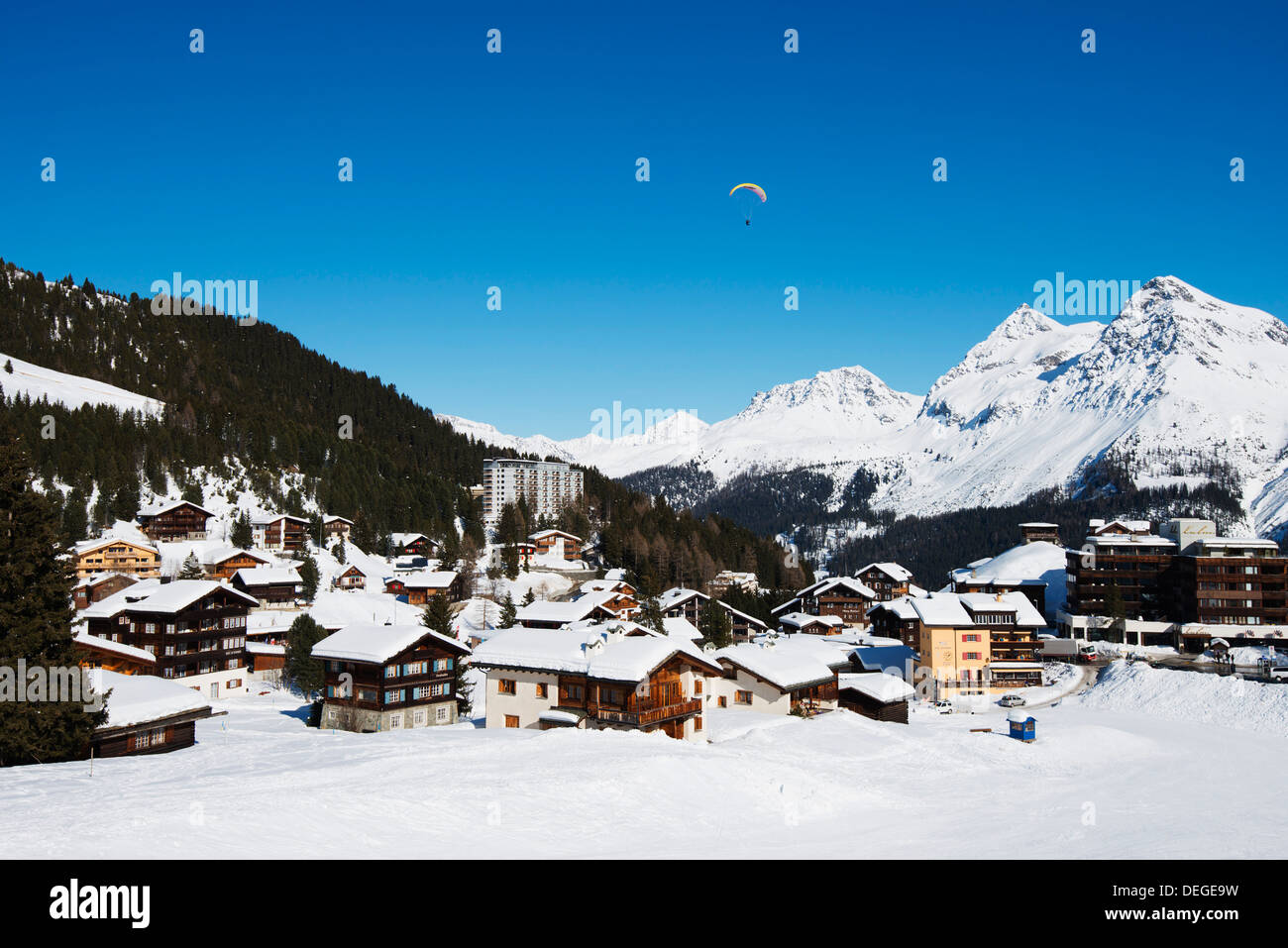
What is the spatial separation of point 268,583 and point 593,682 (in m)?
55.3

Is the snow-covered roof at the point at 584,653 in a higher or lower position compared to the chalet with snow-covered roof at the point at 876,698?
higher

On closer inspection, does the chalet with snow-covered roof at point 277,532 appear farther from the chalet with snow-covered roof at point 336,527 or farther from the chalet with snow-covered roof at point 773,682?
the chalet with snow-covered roof at point 773,682

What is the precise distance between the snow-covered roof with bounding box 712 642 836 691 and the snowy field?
3.44m

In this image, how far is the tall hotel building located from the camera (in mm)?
157125

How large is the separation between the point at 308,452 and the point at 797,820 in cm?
12741

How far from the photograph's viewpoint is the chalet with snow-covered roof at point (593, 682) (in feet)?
123

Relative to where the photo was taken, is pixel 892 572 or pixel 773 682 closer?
pixel 773 682

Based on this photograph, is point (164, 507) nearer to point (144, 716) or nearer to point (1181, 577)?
point (144, 716)

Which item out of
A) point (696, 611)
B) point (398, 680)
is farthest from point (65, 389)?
point (398, 680)

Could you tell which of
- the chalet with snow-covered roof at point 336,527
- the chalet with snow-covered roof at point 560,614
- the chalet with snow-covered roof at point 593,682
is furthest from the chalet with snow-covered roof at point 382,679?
the chalet with snow-covered roof at point 336,527

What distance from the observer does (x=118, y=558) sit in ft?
290

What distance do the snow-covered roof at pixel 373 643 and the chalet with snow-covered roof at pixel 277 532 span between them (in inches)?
2679

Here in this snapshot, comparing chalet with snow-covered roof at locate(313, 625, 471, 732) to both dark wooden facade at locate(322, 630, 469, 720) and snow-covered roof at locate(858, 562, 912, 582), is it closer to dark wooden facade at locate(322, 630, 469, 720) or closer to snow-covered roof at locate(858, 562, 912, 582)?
dark wooden facade at locate(322, 630, 469, 720)

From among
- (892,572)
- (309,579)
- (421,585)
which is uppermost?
(309,579)
